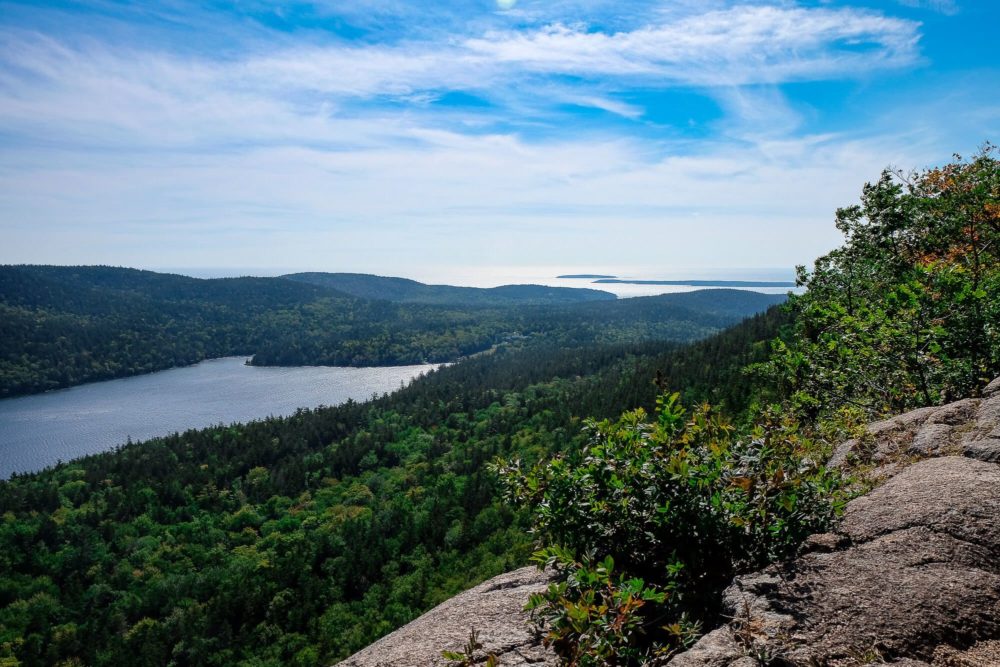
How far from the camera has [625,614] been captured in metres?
5.41

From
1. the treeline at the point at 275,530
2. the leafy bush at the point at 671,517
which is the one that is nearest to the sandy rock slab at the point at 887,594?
the leafy bush at the point at 671,517

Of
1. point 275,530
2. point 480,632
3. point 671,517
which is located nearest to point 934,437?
point 671,517

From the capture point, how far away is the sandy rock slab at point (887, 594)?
17.4 feet

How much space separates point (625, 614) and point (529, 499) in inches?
127

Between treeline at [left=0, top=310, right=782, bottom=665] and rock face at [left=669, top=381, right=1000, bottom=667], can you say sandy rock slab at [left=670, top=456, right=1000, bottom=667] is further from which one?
treeline at [left=0, top=310, right=782, bottom=665]

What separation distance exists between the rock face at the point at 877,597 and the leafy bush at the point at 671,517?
0.43 m

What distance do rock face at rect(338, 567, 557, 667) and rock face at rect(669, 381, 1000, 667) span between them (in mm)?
2309

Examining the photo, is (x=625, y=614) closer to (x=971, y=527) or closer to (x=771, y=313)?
(x=971, y=527)

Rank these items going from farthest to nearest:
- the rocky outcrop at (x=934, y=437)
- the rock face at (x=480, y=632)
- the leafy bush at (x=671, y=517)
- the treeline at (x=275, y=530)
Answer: the treeline at (x=275, y=530)
the rocky outcrop at (x=934, y=437)
the rock face at (x=480, y=632)
the leafy bush at (x=671, y=517)

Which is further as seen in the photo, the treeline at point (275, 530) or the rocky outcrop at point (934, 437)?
the treeline at point (275, 530)

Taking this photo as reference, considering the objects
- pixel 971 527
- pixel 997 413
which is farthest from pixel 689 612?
pixel 997 413

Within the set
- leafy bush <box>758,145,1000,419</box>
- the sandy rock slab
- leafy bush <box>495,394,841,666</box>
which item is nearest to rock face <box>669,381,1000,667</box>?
the sandy rock slab

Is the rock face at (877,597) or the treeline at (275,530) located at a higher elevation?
the rock face at (877,597)

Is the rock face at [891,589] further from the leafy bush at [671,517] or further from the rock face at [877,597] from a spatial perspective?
the leafy bush at [671,517]
